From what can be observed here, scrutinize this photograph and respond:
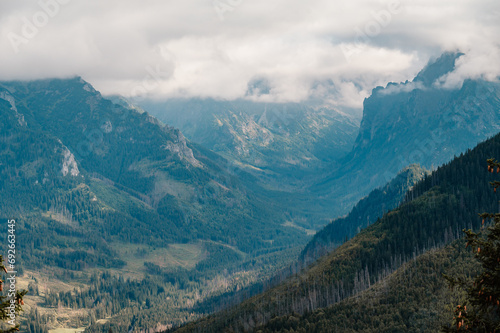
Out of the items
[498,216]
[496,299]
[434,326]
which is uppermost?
[498,216]

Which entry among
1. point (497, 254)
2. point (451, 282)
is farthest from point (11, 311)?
point (497, 254)

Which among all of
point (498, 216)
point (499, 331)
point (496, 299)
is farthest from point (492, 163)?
point (499, 331)

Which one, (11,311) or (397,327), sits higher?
(11,311)

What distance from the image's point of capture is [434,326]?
627ft

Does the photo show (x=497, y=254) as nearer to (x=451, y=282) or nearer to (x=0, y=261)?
(x=451, y=282)

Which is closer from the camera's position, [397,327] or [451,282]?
[451,282]

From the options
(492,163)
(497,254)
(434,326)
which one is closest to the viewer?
(492,163)

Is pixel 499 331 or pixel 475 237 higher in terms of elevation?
pixel 475 237

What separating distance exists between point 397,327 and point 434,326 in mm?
15066

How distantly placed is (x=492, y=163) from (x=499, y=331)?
60.6 feet

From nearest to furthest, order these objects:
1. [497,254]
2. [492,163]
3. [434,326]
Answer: [492,163] → [497,254] → [434,326]

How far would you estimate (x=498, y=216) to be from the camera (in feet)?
177

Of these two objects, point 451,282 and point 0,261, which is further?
point 451,282

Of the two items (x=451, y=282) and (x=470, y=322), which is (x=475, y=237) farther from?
(x=470, y=322)
